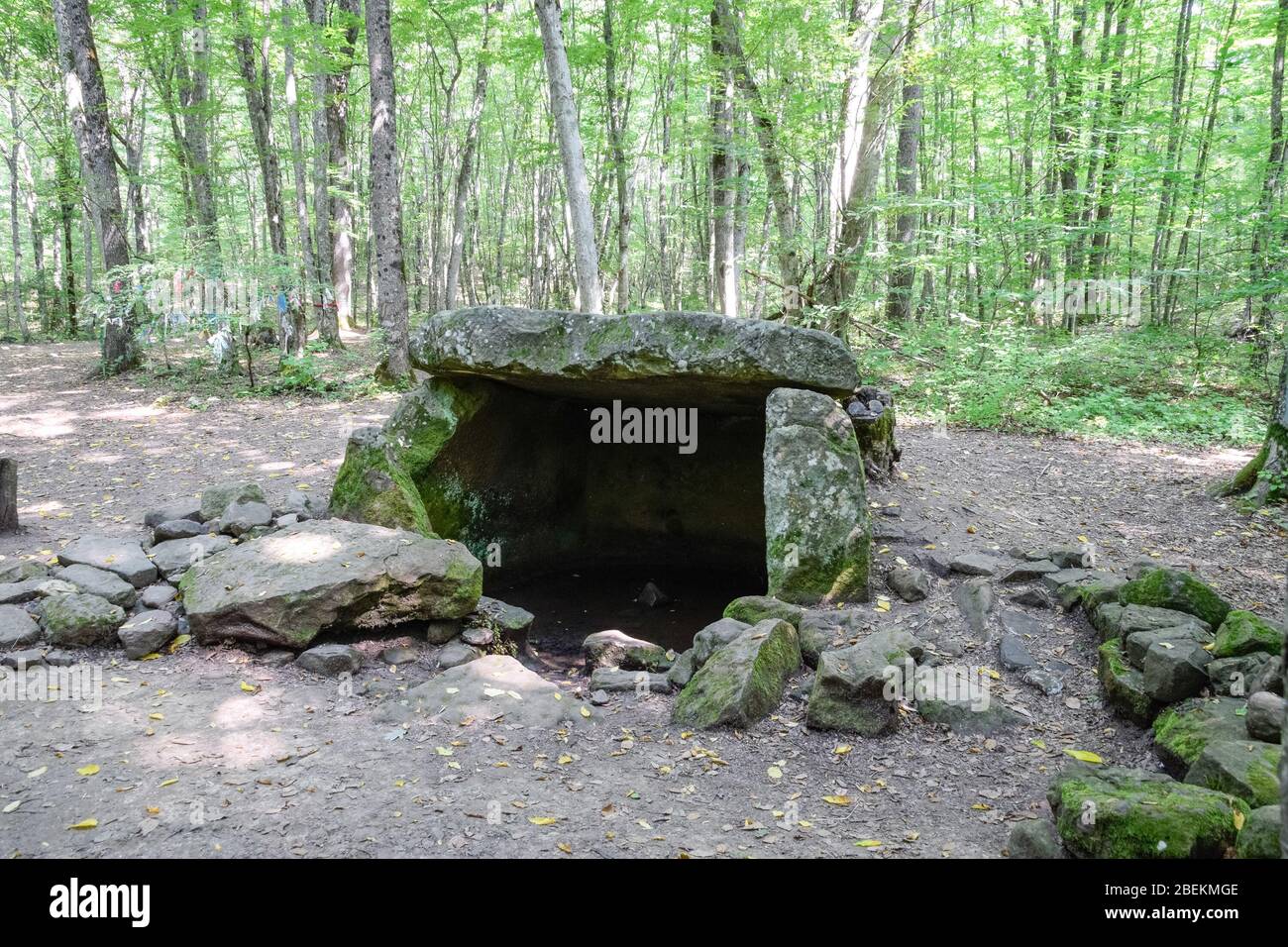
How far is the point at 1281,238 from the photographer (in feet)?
31.2

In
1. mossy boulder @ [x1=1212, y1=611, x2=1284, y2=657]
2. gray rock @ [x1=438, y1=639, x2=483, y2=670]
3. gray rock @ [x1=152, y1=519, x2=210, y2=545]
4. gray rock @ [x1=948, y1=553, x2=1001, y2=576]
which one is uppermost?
mossy boulder @ [x1=1212, y1=611, x2=1284, y2=657]

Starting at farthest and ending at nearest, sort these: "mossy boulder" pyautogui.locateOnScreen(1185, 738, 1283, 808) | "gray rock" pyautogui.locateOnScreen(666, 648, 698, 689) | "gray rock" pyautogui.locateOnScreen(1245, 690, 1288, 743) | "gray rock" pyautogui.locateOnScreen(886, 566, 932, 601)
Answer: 1. "gray rock" pyautogui.locateOnScreen(886, 566, 932, 601)
2. "gray rock" pyautogui.locateOnScreen(666, 648, 698, 689)
3. "gray rock" pyautogui.locateOnScreen(1245, 690, 1288, 743)
4. "mossy boulder" pyautogui.locateOnScreen(1185, 738, 1283, 808)

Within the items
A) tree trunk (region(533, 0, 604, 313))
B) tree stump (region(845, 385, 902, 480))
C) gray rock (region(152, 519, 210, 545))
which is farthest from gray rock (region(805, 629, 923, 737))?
tree trunk (region(533, 0, 604, 313))

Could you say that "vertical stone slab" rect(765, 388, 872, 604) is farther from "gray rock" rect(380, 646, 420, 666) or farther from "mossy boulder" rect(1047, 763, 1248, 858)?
"mossy boulder" rect(1047, 763, 1248, 858)

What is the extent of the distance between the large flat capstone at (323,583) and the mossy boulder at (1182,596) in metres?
3.79

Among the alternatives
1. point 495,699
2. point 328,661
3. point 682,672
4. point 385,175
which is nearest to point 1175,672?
point 682,672

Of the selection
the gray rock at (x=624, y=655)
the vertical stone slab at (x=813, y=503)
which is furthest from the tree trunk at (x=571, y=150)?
the gray rock at (x=624, y=655)

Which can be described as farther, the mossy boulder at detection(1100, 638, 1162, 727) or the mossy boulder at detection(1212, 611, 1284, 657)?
the mossy boulder at detection(1100, 638, 1162, 727)

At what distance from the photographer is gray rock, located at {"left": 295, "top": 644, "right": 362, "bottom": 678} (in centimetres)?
420

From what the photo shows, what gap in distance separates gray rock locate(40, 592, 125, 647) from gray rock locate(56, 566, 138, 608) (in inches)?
4.4

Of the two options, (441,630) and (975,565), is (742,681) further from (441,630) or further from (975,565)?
(975,565)

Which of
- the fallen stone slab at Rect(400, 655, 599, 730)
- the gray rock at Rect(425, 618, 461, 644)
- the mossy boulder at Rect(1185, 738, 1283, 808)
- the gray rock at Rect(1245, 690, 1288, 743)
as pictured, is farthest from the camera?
the gray rock at Rect(425, 618, 461, 644)
